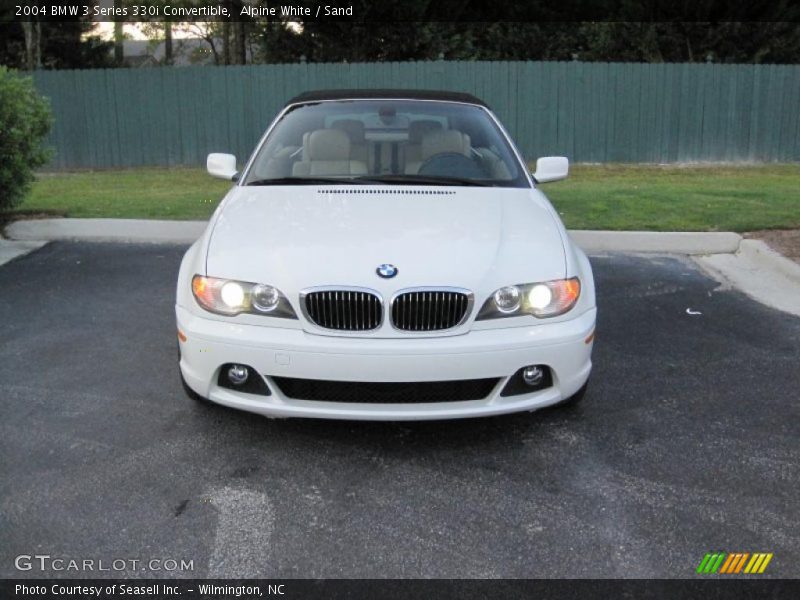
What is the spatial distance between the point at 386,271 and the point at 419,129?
1.96 metres

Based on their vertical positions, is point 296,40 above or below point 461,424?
above

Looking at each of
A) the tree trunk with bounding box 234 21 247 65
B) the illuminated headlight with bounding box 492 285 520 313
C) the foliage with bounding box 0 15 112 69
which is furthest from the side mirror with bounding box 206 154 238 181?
the foliage with bounding box 0 15 112 69

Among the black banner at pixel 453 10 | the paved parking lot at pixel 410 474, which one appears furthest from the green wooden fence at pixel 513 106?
the paved parking lot at pixel 410 474

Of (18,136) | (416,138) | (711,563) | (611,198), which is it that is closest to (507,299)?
(711,563)

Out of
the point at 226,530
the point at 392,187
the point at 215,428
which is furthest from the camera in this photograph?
the point at 392,187

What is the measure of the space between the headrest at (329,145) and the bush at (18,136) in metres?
4.74

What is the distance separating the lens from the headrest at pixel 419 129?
523cm

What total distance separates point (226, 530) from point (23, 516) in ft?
2.65

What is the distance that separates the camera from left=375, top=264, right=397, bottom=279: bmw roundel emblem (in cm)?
355

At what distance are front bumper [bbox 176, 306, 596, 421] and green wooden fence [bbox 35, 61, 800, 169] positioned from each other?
14.2 meters

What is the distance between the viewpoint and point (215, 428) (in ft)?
13.2

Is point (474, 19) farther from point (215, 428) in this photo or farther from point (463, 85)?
point (215, 428)

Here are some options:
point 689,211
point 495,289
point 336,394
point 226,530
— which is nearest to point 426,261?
point 495,289

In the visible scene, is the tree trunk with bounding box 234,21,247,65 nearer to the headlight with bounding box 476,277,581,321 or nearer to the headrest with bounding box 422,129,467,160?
the headrest with bounding box 422,129,467,160
